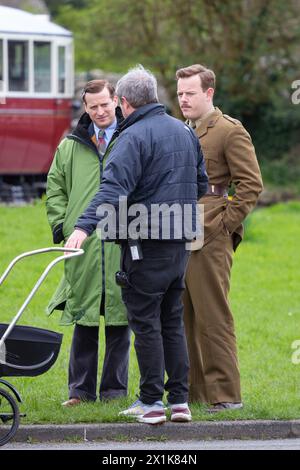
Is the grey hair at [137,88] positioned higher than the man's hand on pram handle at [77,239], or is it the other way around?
the grey hair at [137,88]

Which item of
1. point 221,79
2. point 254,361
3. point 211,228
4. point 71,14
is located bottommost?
point 254,361

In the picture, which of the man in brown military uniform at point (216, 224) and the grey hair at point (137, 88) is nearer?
the grey hair at point (137, 88)

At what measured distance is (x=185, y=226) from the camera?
7328 millimetres

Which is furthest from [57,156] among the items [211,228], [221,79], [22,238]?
A: [221,79]

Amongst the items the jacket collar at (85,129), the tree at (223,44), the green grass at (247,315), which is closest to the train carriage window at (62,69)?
the tree at (223,44)

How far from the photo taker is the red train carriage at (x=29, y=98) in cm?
2281

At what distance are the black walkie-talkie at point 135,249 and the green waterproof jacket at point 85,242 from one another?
2.52 ft

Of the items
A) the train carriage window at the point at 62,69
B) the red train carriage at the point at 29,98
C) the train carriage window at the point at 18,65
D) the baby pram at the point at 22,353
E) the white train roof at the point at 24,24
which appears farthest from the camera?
the train carriage window at the point at 62,69

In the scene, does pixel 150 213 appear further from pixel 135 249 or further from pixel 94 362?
pixel 94 362

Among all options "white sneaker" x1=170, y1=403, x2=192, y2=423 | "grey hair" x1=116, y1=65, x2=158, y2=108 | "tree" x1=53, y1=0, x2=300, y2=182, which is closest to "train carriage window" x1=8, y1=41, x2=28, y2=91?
"tree" x1=53, y1=0, x2=300, y2=182

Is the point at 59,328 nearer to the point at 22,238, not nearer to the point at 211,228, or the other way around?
the point at 211,228

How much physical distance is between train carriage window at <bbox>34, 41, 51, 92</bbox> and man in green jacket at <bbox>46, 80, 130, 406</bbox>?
16.0 m

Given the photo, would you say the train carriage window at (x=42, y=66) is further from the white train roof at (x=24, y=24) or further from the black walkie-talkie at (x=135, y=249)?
the black walkie-talkie at (x=135, y=249)
